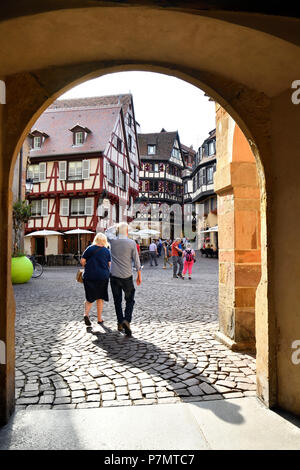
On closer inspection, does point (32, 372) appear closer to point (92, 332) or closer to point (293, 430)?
point (92, 332)

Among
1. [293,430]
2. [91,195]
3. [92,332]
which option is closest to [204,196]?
[91,195]

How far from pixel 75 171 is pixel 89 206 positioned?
9.56ft

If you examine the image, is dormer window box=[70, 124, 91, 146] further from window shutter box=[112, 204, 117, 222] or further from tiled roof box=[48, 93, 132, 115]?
window shutter box=[112, 204, 117, 222]

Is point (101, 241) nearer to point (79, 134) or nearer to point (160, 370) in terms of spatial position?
point (160, 370)

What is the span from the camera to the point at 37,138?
24.4m

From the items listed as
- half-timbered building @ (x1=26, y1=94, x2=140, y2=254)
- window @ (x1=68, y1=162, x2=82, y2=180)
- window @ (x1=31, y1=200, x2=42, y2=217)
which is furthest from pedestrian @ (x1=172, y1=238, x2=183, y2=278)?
window @ (x1=31, y1=200, x2=42, y2=217)

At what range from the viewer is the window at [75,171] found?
892 inches

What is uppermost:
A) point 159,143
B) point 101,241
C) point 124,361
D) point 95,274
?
point 159,143

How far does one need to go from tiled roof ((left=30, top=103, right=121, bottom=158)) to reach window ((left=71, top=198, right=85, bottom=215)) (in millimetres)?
3577

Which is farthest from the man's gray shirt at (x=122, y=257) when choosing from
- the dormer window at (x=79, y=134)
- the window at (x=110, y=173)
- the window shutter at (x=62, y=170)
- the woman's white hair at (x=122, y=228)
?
the dormer window at (x=79, y=134)

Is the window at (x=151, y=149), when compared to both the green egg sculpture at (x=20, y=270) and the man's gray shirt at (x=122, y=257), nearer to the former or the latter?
the green egg sculpture at (x=20, y=270)

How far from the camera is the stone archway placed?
76.2 inches

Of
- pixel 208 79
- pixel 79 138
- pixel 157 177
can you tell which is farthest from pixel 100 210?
pixel 208 79

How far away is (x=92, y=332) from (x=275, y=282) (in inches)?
118
